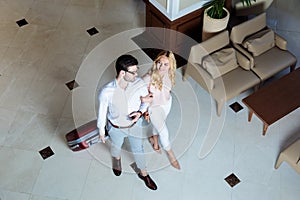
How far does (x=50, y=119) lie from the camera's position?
5.51m

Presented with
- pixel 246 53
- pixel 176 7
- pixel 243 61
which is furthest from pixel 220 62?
pixel 176 7

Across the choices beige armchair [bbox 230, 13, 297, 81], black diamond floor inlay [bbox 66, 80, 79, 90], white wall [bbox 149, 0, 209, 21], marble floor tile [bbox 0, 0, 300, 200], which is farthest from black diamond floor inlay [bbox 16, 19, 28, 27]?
beige armchair [bbox 230, 13, 297, 81]

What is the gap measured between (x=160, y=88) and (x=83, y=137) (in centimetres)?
113

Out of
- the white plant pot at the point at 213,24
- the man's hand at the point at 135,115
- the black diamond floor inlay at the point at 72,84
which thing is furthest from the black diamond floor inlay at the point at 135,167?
the white plant pot at the point at 213,24

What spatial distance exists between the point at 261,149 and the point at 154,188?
130 centimetres

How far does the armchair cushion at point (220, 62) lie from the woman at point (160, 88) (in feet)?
3.49

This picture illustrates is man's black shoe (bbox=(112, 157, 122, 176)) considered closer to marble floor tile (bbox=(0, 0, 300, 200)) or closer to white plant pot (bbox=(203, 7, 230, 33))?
marble floor tile (bbox=(0, 0, 300, 200))

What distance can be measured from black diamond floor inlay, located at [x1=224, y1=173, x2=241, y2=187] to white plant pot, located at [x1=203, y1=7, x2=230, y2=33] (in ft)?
6.01

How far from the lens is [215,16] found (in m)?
5.86

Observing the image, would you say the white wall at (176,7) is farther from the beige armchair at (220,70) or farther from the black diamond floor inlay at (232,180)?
the black diamond floor inlay at (232,180)

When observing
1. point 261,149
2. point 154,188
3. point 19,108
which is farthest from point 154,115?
point 19,108

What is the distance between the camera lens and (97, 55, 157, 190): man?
4000 millimetres

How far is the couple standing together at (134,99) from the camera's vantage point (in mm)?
4059

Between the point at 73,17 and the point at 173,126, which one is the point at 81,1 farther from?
the point at 173,126
